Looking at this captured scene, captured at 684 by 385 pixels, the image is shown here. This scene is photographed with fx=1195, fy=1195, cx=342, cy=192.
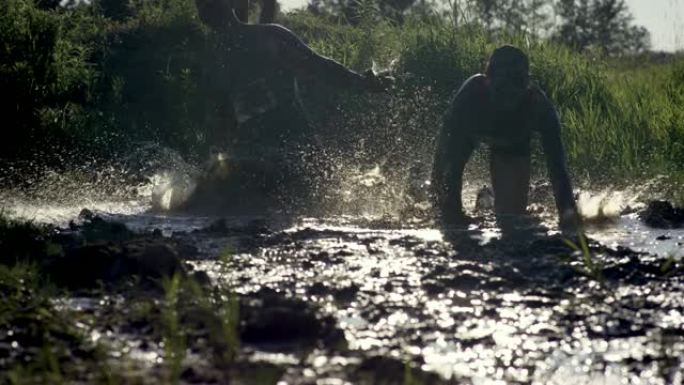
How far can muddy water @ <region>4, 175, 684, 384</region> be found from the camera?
348 cm

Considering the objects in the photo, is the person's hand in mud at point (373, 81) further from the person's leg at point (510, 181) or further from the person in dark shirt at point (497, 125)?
the person in dark shirt at point (497, 125)

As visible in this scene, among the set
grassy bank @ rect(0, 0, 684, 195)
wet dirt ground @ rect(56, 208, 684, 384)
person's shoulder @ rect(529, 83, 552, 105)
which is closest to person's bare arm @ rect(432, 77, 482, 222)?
person's shoulder @ rect(529, 83, 552, 105)

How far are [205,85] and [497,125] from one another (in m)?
5.09

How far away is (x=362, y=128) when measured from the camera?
10992 millimetres

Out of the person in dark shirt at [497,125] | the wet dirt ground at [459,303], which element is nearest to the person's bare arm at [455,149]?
the person in dark shirt at [497,125]

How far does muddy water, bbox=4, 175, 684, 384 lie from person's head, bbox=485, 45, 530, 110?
78 centimetres

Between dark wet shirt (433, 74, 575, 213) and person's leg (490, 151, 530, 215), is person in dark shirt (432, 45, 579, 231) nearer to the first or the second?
dark wet shirt (433, 74, 575, 213)

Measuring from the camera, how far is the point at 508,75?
22.4 feet

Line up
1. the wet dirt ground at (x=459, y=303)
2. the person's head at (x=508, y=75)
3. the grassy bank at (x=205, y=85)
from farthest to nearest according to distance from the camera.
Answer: the grassy bank at (x=205, y=85)
the person's head at (x=508, y=75)
the wet dirt ground at (x=459, y=303)

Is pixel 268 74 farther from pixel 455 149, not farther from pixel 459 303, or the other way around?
pixel 459 303

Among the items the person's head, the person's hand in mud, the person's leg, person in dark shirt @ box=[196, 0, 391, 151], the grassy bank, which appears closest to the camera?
the person's head

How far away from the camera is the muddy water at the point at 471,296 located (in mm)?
3480

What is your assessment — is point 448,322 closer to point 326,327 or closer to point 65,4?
point 326,327

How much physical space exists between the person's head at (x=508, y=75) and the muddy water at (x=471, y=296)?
2.56 ft
